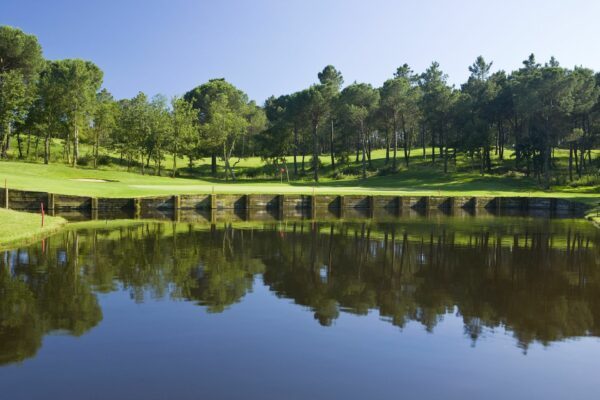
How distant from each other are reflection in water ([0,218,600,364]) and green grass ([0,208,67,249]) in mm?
975

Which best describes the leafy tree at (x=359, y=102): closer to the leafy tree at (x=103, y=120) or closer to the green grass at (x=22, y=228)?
the leafy tree at (x=103, y=120)

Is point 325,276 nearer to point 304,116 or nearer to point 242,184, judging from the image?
point 242,184

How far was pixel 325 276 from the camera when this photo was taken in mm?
15602

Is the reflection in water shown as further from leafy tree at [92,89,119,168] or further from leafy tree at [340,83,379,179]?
leafy tree at [92,89,119,168]

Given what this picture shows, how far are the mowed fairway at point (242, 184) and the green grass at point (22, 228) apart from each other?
495 inches

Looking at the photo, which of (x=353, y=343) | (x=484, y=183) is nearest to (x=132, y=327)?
(x=353, y=343)

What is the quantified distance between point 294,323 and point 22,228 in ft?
54.3

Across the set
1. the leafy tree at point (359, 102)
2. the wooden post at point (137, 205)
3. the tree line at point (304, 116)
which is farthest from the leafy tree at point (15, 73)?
the leafy tree at point (359, 102)

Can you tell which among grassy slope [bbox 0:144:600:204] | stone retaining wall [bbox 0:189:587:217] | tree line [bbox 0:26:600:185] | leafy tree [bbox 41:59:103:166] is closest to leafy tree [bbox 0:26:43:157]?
tree line [bbox 0:26:600:185]

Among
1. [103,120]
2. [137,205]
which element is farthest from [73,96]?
[137,205]

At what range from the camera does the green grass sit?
65.8 feet

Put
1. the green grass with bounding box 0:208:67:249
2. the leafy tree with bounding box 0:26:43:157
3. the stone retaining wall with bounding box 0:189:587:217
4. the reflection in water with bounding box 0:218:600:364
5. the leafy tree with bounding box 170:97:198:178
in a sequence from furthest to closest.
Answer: the leafy tree with bounding box 170:97:198:178
the leafy tree with bounding box 0:26:43:157
the stone retaining wall with bounding box 0:189:587:217
the green grass with bounding box 0:208:67:249
the reflection in water with bounding box 0:218:600:364

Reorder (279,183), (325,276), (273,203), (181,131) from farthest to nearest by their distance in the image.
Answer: (181,131) → (279,183) → (273,203) → (325,276)

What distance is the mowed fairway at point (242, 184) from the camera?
42438mm
